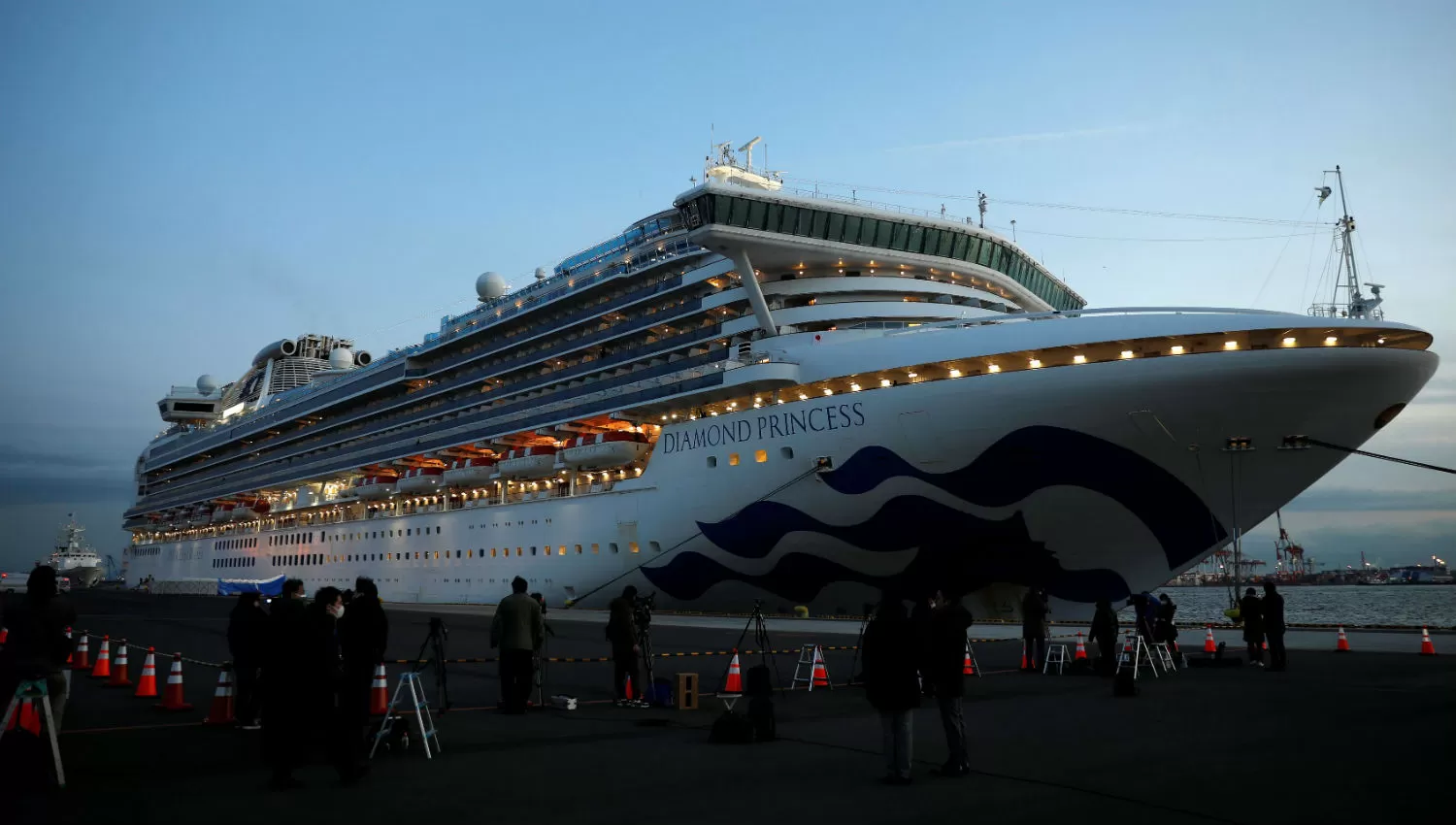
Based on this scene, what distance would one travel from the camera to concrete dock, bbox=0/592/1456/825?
5.61 meters

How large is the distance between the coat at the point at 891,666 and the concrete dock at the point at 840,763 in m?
0.55

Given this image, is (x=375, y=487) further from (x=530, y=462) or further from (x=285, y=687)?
(x=285, y=687)

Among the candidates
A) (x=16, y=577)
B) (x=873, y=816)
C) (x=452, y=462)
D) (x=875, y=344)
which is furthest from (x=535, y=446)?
(x=16, y=577)

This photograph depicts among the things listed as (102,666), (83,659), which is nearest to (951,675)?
(102,666)

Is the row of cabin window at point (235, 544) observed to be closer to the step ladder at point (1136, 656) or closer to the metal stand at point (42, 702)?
the step ladder at point (1136, 656)

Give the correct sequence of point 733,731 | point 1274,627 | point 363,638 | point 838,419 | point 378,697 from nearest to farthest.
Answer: point 363,638 → point 733,731 → point 378,697 → point 1274,627 → point 838,419

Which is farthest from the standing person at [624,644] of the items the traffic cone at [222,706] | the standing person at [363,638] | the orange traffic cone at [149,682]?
the orange traffic cone at [149,682]

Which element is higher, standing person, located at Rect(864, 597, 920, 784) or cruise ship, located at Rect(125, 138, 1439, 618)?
cruise ship, located at Rect(125, 138, 1439, 618)

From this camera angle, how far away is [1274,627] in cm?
1291

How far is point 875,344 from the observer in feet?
68.6

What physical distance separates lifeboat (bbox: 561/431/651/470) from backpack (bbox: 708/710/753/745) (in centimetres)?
2051

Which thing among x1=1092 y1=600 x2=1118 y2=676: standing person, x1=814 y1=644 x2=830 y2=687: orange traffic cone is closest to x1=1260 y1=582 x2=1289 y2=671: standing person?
x1=1092 y1=600 x2=1118 y2=676: standing person

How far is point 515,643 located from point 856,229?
17.5 m

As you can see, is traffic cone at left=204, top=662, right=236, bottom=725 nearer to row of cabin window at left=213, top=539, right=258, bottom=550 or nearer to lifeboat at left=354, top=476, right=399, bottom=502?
lifeboat at left=354, top=476, right=399, bottom=502
